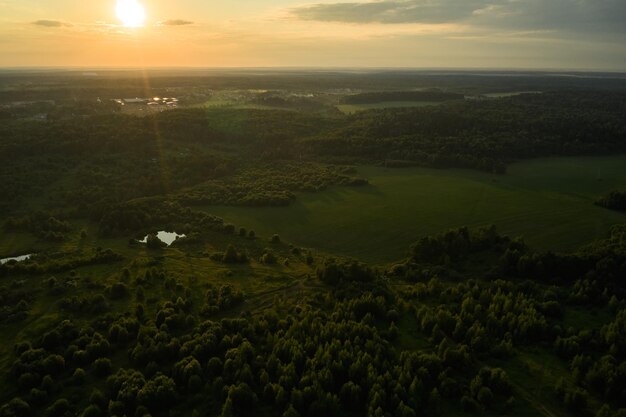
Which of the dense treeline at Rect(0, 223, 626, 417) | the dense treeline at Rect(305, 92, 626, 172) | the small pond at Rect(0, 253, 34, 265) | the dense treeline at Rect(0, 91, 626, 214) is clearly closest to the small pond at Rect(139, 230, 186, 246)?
the dense treeline at Rect(0, 223, 626, 417)

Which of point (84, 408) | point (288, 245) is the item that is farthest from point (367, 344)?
point (288, 245)

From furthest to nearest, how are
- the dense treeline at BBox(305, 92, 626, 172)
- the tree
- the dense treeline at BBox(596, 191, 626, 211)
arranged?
the dense treeline at BBox(305, 92, 626, 172)
the dense treeline at BBox(596, 191, 626, 211)
the tree

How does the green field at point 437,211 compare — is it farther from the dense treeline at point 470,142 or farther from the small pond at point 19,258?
the small pond at point 19,258

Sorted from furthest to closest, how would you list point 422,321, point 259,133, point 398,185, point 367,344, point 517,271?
point 259,133 → point 398,185 → point 517,271 → point 422,321 → point 367,344

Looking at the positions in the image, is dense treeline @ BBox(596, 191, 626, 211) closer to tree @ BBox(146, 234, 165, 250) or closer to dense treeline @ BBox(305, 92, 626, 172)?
dense treeline @ BBox(305, 92, 626, 172)

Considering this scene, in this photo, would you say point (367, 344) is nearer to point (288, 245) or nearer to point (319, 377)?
point (319, 377)

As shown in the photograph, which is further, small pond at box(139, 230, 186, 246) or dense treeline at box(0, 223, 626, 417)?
small pond at box(139, 230, 186, 246)
